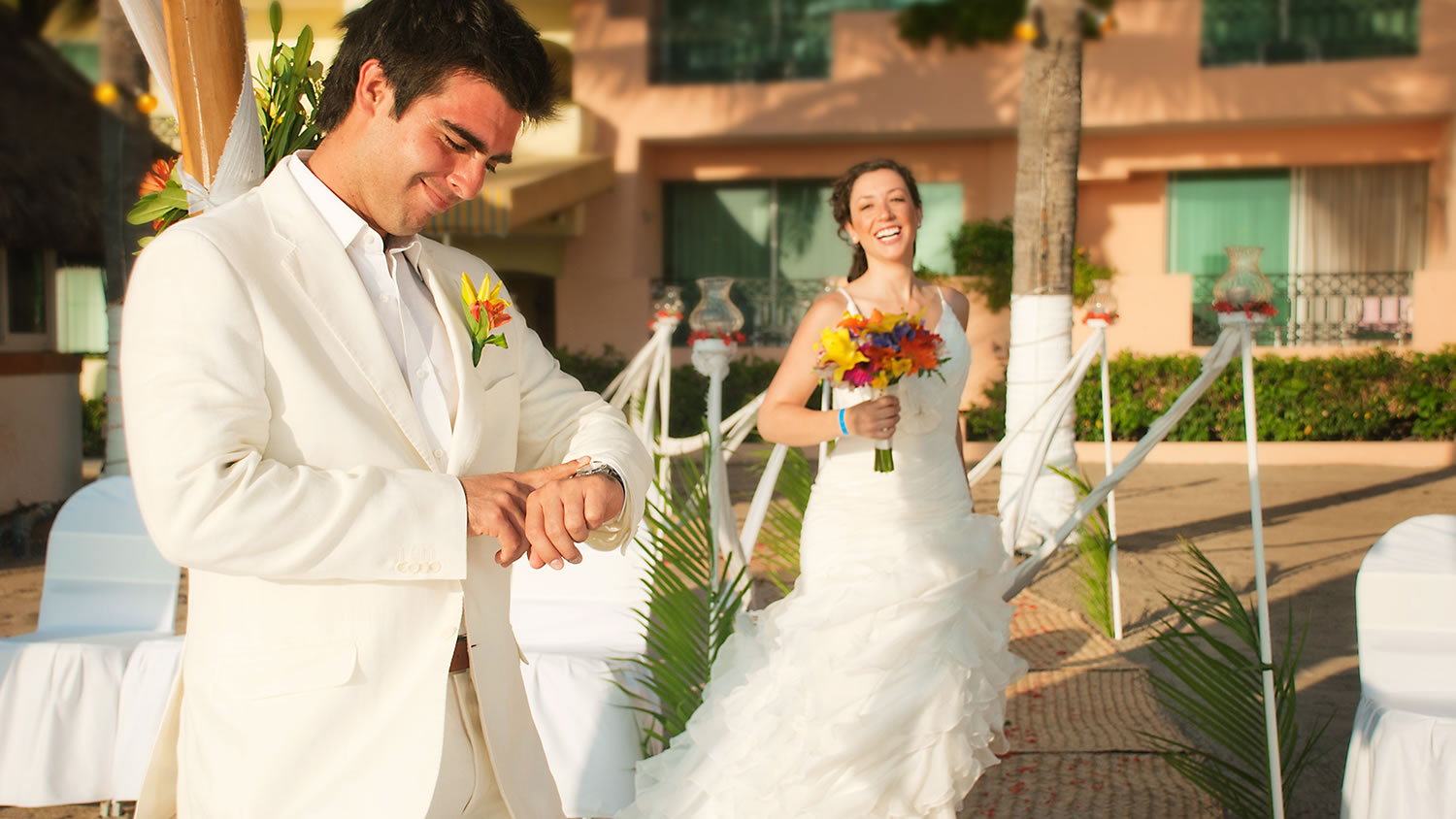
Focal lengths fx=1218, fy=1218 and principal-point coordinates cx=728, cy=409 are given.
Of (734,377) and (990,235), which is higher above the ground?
(990,235)

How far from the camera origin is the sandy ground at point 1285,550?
541cm

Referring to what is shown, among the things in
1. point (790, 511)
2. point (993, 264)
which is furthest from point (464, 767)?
point (993, 264)

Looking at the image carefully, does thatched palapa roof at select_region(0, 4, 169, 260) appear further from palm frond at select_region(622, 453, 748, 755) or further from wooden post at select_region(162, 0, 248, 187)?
wooden post at select_region(162, 0, 248, 187)

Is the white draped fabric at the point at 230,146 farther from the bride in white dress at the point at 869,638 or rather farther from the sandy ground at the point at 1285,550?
the sandy ground at the point at 1285,550

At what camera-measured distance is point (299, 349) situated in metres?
1.72

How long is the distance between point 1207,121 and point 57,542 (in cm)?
1444

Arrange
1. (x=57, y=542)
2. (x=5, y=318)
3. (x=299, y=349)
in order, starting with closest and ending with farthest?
(x=299, y=349), (x=57, y=542), (x=5, y=318)

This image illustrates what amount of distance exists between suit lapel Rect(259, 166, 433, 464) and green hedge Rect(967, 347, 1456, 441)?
12.0m

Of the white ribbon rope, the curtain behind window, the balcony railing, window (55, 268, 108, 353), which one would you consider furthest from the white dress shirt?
window (55, 268, 108, 353)

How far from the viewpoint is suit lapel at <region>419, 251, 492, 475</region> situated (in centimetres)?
186

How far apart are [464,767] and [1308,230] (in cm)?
1684

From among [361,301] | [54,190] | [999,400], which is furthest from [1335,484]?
[54,190]

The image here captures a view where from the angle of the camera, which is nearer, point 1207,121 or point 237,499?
point 237,499

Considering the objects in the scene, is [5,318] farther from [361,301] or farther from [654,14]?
[361,301]
